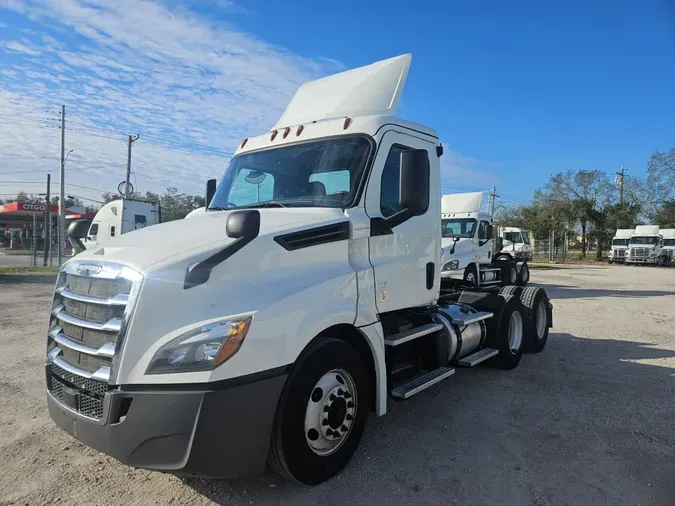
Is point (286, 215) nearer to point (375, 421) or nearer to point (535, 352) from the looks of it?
point (375, 421)

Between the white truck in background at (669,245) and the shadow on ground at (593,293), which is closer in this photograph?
the shadow on ground at (593,293)

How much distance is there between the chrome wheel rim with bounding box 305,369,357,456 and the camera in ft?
10.5

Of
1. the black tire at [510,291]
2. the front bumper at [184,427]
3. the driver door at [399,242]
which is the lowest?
the front bumper at [184,427]

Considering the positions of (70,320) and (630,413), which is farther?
(630,413)

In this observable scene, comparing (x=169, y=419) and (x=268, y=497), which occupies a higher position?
(x=169, y=419)

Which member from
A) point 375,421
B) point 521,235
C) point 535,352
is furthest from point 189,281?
point 521,235

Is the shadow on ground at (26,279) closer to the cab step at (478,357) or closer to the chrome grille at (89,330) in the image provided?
the chrome grille at (89,330)

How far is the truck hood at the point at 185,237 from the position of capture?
9.47 feet

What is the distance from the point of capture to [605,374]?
623 cm

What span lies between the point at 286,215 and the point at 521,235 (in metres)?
32.7

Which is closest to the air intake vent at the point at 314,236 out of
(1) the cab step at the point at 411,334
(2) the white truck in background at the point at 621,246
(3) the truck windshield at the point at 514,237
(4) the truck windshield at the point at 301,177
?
(4) the truck windshield at the point at 301,177

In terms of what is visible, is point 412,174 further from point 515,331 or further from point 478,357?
point 515,331

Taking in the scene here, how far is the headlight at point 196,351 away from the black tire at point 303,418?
1.77 feet

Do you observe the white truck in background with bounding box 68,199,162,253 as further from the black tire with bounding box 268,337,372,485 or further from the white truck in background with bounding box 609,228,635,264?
the white truck in background with bounding box 609,228,635,264
